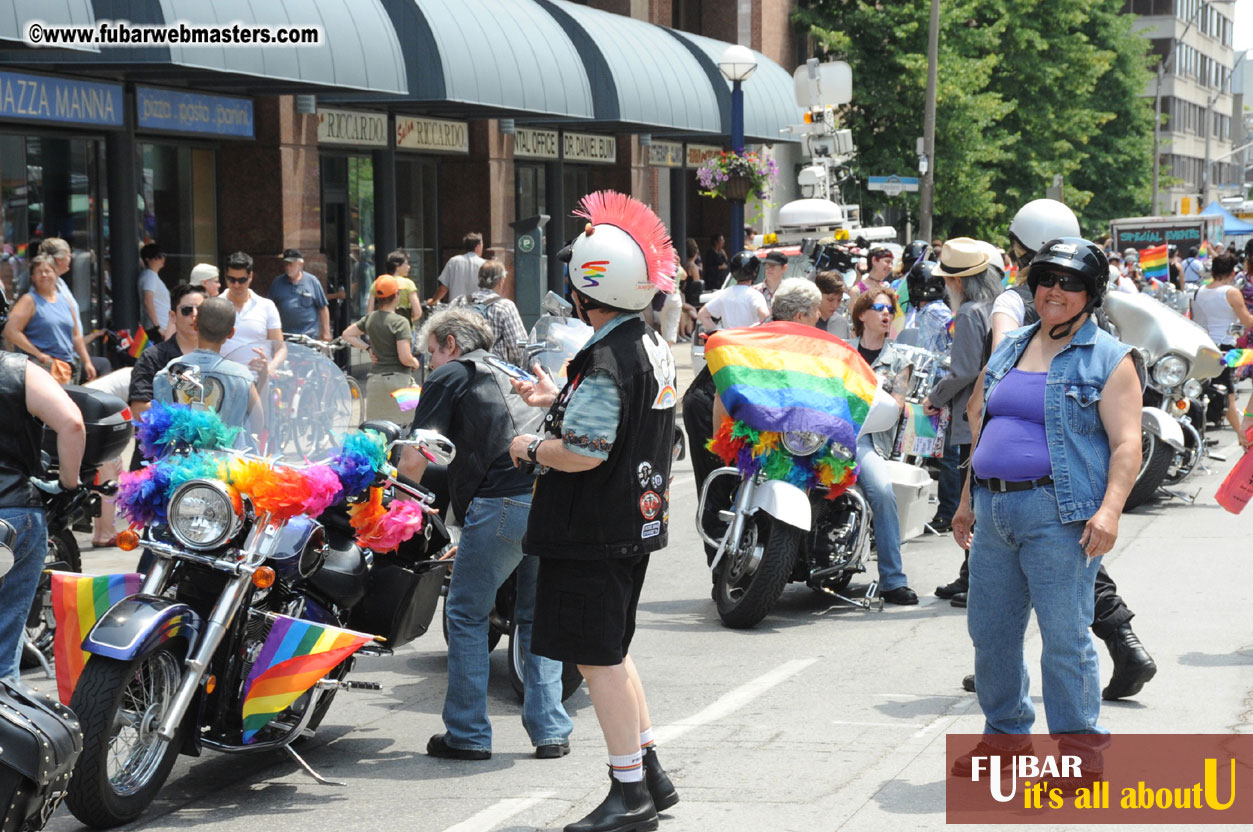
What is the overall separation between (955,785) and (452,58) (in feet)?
49.3

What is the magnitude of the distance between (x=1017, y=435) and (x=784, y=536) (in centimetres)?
299

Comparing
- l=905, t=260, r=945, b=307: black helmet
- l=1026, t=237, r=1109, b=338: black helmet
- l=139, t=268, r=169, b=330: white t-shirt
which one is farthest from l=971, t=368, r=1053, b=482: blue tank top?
l=139, t=268, r=169, b=330: white t-shirt

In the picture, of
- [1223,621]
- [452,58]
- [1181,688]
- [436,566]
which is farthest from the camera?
[452,58]

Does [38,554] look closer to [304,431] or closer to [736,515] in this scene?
[304,431]

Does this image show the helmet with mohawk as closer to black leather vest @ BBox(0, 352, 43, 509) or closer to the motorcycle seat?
the motorcycle seat

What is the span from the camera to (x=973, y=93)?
36562 mm

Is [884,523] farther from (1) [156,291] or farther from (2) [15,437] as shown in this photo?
(1) [156,291]

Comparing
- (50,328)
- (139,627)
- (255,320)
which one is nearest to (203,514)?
(139,627)

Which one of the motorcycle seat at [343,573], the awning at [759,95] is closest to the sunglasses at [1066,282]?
the motorcycle seat at [343,573]

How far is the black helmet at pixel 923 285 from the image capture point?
35.7ft

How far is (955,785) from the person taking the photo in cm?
533

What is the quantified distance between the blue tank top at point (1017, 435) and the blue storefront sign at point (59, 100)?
1159 centimetres

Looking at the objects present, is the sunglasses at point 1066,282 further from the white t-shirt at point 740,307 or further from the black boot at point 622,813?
the white t-shirt at point 740,307

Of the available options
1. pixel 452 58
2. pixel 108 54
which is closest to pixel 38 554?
pixel 108 54
